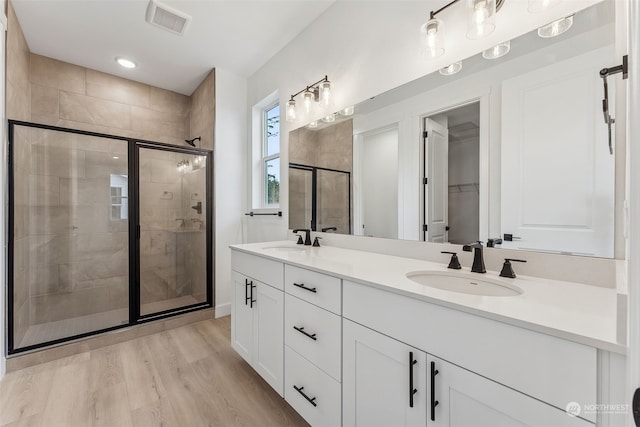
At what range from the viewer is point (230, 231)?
2.97 meters

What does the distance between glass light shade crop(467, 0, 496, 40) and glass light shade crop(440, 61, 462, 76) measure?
0.12 meters

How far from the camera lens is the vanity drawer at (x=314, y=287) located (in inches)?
45.4

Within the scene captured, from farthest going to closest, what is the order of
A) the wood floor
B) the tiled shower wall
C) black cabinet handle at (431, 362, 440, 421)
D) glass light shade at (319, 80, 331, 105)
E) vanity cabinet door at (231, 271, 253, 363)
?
the tiled shower wall, glass light shade at (319, 80, 331, 105), vanity cabinet door at (231, 271, 253, 363), the wood floor, black cabinet handle at (431, 362, 440, 421)

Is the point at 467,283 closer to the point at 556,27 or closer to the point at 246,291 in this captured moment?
the point at 556,27

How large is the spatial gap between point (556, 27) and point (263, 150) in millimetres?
2479

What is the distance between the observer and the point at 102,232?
2.57m

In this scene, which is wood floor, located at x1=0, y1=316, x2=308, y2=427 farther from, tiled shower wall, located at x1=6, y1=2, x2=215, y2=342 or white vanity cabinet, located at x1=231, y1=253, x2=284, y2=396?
tiled shower wall, located at x1=6, y1=2, x2=215, y2=342

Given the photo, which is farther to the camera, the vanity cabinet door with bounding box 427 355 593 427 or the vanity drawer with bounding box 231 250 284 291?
the vanity drawer with bounding box 231 250 284 291

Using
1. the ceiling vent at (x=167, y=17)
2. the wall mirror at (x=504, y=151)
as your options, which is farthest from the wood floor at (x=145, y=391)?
the ceiling vent at (x=167, y=17)

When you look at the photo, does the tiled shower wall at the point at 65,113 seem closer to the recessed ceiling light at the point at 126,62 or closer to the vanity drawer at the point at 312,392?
the recessed ceiling light at the point at 126,62

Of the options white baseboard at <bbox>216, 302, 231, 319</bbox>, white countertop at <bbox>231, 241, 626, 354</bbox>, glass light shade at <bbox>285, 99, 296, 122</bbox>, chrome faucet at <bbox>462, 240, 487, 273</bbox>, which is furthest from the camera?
white baseboard at <bbox>216, 302, 231, 319</bbox>

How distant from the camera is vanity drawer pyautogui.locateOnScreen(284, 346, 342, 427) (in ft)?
3.77

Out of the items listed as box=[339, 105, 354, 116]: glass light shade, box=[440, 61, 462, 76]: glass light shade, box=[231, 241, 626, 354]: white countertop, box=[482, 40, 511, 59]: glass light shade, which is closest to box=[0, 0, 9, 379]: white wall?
box=[231, 241, 626, 354]: white countertop

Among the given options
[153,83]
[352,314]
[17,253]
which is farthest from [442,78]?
[153,83]
